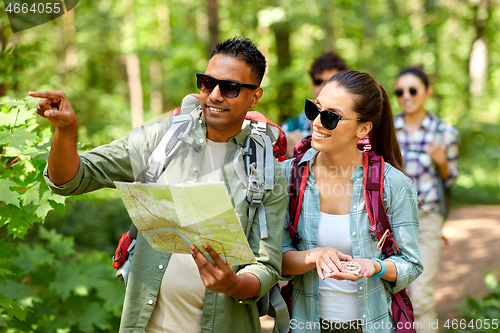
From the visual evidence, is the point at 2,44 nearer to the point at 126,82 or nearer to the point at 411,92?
the point at 411,92

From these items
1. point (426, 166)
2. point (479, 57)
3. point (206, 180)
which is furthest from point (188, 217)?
point (479, 57)

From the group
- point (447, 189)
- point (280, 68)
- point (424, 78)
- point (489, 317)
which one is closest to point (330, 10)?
point (280, 68)

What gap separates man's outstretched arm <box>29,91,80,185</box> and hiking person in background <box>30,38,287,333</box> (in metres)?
0.11

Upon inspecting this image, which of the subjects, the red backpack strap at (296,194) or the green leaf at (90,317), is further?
the green leaf at (90,317)

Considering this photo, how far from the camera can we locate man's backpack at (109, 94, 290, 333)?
194 cm

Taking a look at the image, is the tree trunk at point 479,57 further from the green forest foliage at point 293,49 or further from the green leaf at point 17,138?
the green leaf at point 17,138

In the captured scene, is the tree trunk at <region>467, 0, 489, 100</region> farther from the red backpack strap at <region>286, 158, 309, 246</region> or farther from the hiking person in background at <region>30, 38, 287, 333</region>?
the hiking person in background at <region>30, 38, 287, 333</region>

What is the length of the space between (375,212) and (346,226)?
0.54 ft

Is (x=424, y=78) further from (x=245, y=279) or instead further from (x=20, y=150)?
(x=20, y=150)

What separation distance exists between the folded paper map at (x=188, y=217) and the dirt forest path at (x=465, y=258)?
353cm

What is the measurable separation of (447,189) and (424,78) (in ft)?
3.83

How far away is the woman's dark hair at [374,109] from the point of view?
227 cm

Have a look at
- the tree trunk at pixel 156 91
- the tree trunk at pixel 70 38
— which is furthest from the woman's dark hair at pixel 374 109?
the tree trunk at pixel 156 91

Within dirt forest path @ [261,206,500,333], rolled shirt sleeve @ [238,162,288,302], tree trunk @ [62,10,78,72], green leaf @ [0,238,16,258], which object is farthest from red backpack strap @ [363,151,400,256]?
tree trunk @ [62,10,78,72]
